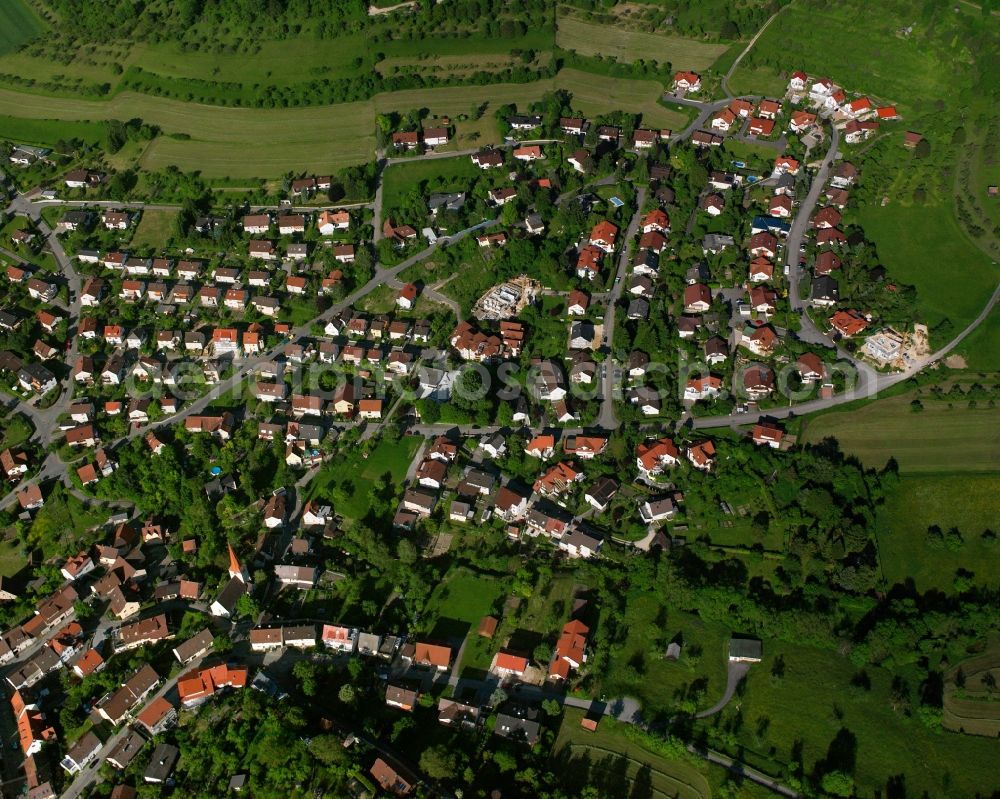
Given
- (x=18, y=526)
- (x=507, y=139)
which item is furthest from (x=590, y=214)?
(x=18, y=526)

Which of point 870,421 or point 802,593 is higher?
point 870,421

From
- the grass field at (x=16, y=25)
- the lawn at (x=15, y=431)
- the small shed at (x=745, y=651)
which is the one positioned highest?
the grass field at (x=16, y=25)

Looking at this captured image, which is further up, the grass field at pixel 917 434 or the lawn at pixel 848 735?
the grass field at pixel 917 434

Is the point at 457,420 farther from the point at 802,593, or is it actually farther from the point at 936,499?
the point at 936,499

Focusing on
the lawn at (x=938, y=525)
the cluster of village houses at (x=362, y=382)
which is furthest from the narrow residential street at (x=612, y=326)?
the lawn at (x=938, y=525)

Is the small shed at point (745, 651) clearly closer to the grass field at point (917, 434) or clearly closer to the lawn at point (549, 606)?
the lawn at point (549, 606)
